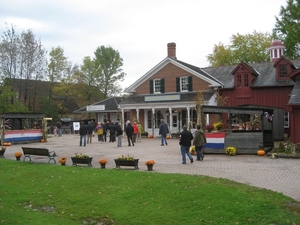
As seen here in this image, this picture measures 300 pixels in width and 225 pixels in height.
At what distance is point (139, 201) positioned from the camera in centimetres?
972

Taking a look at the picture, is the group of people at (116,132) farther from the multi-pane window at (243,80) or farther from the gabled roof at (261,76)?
the gabled roof at (261,76)

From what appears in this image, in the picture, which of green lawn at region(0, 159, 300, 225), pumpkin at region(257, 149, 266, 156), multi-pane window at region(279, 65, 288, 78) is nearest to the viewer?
green lawn at region(0, 159, 300, 225)

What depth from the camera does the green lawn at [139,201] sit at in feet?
27.1

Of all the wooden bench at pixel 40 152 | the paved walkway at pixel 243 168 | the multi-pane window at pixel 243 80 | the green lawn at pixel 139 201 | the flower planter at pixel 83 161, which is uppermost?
the multi-pane window at pixel 243 80

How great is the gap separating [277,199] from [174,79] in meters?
26.7

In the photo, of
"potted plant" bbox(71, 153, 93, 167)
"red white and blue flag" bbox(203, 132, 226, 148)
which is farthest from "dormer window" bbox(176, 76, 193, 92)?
"potted plant" bbox(71, 153, 93, 167)

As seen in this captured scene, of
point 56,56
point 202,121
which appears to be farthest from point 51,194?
point 56,56

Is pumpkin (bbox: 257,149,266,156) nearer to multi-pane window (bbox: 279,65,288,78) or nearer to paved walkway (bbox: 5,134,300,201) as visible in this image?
paved walkway (bbox: 5,134,300,201)

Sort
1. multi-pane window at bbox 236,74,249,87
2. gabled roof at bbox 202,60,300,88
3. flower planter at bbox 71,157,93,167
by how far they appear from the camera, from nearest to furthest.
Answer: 1. flower planter at bbox 71,157,93,167
2. gabled roof at bbox 202,60,300,88
3. multi-pane window at bbox 236,74,249,87

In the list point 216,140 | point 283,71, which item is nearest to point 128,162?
point 216,140

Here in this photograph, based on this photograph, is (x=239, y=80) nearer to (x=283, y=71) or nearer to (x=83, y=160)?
(x=283, y=71)

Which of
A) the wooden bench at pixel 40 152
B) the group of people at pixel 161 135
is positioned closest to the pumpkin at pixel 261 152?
the group of people at pixel 161 135

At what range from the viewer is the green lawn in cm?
827

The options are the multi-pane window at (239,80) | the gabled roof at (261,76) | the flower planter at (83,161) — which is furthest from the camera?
the multi-pane window at (239,80)
